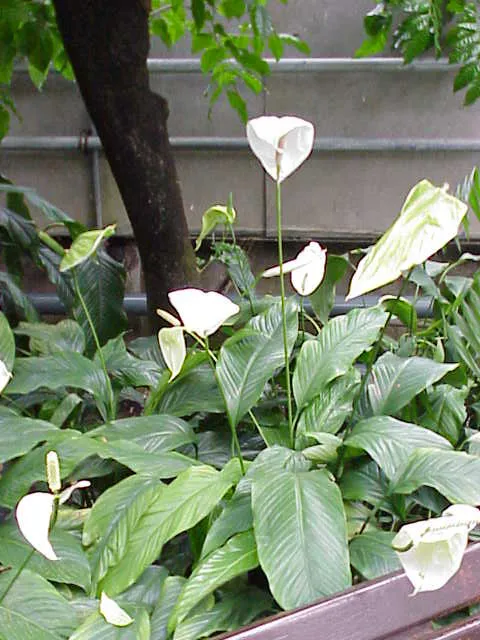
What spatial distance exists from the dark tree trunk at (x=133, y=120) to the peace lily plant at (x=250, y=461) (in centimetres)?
35

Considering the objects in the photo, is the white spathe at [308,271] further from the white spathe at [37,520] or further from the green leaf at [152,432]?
the white spathe at [37,520]

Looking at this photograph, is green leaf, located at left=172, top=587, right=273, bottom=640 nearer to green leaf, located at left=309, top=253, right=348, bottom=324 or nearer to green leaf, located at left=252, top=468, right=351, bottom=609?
green leaf, located at left=252, top=468, right=351, bottom=609

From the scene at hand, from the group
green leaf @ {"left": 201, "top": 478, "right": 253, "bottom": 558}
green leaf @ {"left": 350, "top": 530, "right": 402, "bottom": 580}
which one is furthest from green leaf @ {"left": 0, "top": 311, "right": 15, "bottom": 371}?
Result: green leaf @ {"left": 350, "top": 530, "right": 402, "bottom": 580}

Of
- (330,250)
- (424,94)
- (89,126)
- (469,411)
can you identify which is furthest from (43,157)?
(469,411)

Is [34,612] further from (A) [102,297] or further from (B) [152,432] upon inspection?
(A) [102,297]

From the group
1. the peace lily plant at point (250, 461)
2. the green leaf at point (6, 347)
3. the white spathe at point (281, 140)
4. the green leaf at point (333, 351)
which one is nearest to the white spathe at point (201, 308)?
the peace lily plant at point (250, 461)

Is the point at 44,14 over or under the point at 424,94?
over

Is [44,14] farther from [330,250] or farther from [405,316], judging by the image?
[330,250]

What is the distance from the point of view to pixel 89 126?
238 centimetres

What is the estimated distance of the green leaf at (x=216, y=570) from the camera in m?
0.54

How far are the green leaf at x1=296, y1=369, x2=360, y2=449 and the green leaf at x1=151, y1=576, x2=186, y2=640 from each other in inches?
8.0

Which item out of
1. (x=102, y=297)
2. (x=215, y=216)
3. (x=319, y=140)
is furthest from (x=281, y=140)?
(x=319, y=140)

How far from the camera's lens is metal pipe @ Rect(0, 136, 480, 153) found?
7.58 feet

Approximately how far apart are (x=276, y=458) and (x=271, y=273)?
0.18 meters
